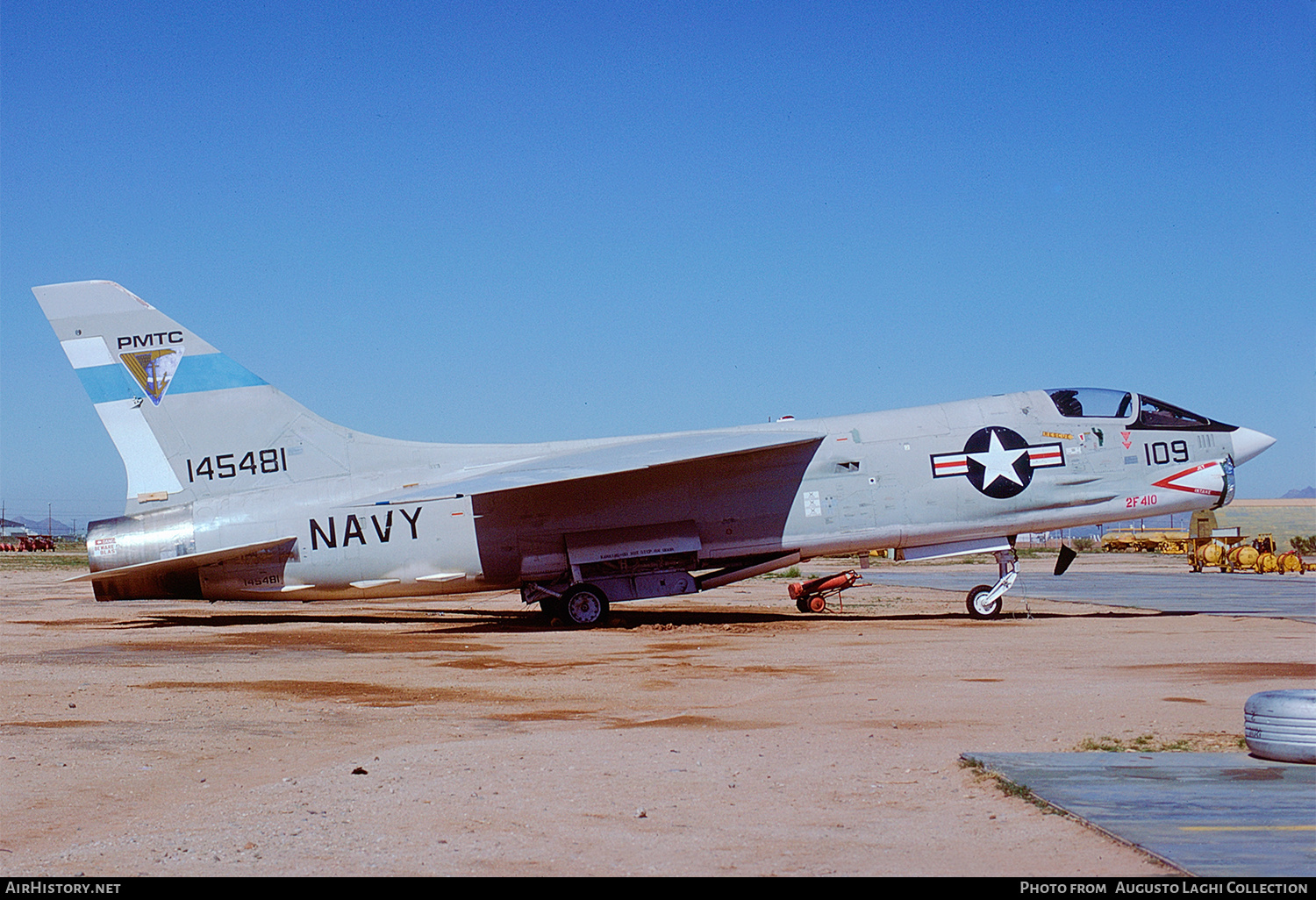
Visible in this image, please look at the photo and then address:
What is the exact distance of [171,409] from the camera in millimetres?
19000

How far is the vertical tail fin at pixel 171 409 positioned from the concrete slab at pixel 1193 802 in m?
14.9


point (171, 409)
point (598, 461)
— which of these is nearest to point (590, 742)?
point (598, 461)

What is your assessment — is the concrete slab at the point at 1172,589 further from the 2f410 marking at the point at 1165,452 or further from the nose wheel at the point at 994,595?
the nose wheel at the point at 994,595

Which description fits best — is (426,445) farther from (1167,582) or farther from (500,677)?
(1167,582)

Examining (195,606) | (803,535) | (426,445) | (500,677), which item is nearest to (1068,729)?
(500,677)

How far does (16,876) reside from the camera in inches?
188

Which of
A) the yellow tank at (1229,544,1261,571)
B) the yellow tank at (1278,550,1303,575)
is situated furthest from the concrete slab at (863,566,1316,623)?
the yellow tank at (1278,550,1303,575)

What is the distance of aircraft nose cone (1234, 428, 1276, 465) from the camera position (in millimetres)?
19406

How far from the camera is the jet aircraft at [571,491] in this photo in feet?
61.1

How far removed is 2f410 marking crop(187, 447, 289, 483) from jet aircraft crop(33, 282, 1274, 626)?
29 millimetres

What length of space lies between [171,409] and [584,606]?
7670 mm

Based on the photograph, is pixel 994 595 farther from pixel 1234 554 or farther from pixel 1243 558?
pixel 1234 554

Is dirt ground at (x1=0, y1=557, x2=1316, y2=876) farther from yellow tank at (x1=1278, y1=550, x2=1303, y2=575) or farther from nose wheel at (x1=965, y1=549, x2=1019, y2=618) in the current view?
yellow tank at (x1=1278, y1=550, x2=1303, y2=575)
